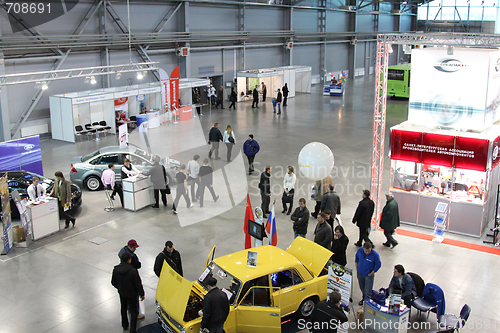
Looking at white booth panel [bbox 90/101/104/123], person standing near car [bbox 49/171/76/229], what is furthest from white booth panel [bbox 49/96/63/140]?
person standing near car [bbox 49/171/76/229]

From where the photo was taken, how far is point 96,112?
21266 millimetres

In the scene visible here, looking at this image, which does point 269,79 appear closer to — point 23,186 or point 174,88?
point 174,88

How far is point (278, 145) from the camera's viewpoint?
1883 cm

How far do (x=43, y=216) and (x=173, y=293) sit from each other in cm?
535

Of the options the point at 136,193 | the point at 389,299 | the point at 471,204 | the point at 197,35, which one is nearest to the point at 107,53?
the point at 197,35

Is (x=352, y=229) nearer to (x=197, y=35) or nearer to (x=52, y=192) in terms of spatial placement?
(x=52, y=192)

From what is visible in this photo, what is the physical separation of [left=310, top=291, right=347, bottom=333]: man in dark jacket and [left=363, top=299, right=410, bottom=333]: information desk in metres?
0.92

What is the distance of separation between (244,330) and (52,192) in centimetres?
660

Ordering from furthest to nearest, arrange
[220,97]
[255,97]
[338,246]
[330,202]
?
[255,97]
[220,97]
[330,202]
[338,246]

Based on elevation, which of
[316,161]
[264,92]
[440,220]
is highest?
[264,92]

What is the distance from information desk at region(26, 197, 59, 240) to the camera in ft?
33.7

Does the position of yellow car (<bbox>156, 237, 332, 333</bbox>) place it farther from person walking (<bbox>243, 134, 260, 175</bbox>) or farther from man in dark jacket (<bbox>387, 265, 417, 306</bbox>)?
person walking (<bbox>243, 134, 260, 175</bbox>)

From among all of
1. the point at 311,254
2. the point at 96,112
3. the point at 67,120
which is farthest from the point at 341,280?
the point at 96,112

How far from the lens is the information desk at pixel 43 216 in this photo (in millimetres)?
10284
